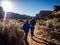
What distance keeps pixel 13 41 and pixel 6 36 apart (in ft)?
1.82

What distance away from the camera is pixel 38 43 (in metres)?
11.0

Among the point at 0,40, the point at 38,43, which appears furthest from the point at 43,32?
the point at 0,40

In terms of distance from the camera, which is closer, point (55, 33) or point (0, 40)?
point (0, 40)

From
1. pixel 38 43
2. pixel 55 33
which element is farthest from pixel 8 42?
pixel 55 33

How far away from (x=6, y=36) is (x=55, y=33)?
14.1 feet

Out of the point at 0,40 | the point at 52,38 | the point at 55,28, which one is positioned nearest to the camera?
the point at 0,40

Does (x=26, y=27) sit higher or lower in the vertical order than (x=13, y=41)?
higher

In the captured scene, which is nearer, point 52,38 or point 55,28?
point 52,38

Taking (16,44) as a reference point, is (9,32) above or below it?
above

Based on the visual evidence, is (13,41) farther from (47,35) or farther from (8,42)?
(47,35)

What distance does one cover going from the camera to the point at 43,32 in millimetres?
13586

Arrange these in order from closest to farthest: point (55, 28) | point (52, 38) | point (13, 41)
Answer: point (13, 41)
point (52, 38)
point (55, 28)

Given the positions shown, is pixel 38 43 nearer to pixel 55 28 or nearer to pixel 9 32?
pixel 9 32

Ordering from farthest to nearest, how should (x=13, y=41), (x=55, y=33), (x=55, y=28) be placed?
(x=55, y=28), (x=55, y=33), (x=13, y=41)
